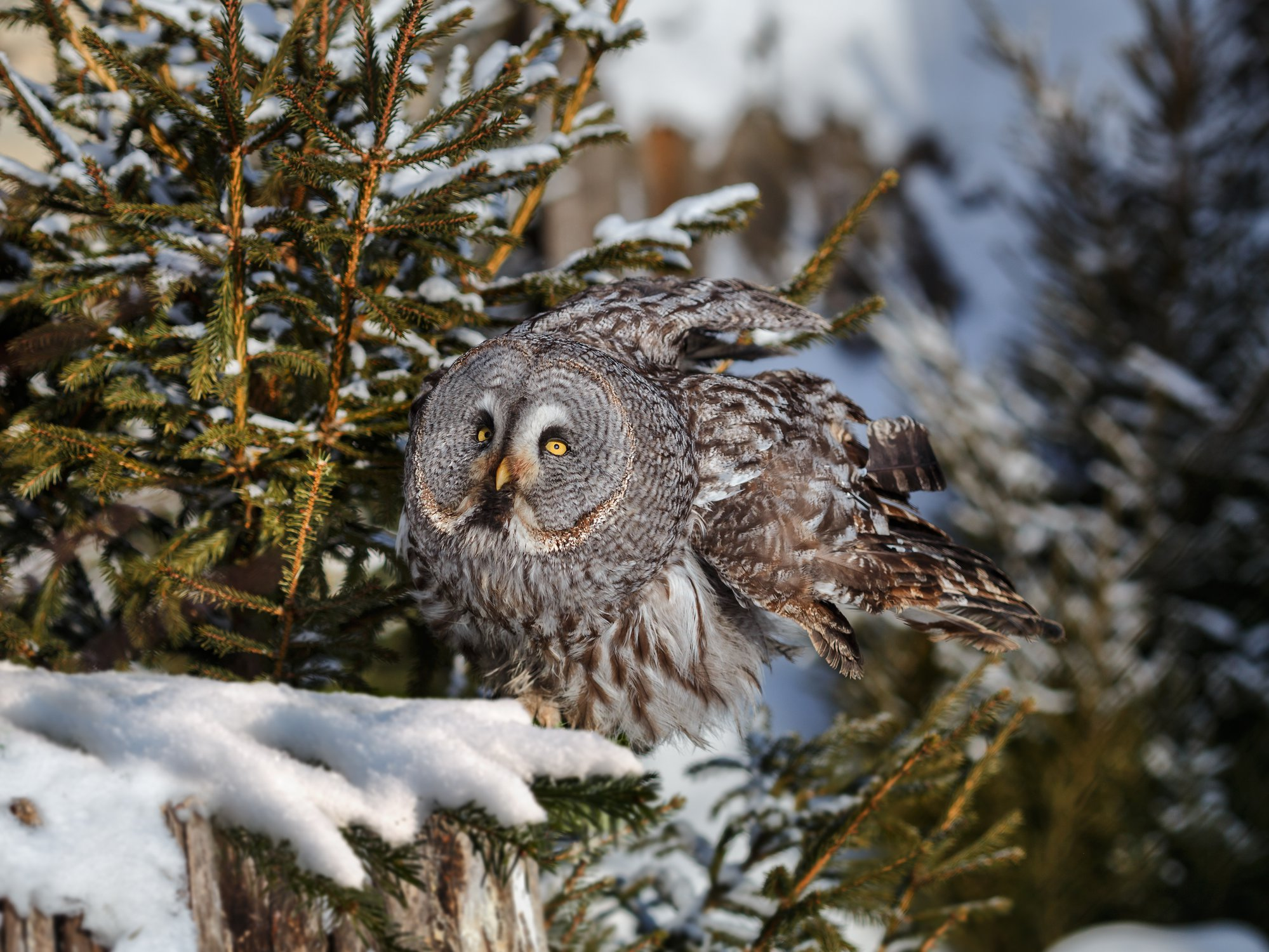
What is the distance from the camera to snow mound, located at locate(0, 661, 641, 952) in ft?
3.17

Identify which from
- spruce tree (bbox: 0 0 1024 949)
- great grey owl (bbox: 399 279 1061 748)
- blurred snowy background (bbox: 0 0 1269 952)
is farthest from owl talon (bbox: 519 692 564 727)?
blurred snowy background (bbox: 0 0 1269 952)

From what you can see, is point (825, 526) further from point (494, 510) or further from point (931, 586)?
point (494, 510)

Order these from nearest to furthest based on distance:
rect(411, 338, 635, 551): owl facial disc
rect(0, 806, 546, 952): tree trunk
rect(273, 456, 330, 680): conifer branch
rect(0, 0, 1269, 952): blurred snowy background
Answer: rect(0, 806, 546, 952): tree trunk → rect(273, 456, 330, 680): conifer branch → rect(411, 338, 635, 551): owl facial disc → rect(0, 0, 1269, 952): blurred snowy background

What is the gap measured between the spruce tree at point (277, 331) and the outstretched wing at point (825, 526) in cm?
19

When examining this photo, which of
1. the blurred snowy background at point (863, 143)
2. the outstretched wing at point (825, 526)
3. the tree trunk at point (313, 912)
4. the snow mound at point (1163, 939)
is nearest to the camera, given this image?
A: the tree trunk at point (313, 912)

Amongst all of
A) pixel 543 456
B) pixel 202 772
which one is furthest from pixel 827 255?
pixel 202 772

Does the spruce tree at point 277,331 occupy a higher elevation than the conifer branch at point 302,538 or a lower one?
higher

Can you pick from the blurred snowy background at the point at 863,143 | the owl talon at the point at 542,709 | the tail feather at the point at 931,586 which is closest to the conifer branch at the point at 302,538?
the owl talon at the point at 542,709

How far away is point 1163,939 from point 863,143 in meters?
6.06

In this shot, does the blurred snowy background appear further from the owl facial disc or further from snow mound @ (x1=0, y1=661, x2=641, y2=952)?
snow mound @ (x1=0, y1=661, x2=641, y2=952)

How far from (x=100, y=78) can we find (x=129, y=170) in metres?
0.24

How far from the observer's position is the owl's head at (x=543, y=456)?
150cm

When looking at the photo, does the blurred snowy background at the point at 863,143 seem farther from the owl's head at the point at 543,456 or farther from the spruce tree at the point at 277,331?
the owl's head at the point at 543,456

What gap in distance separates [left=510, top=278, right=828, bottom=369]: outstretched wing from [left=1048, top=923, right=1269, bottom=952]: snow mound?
4.19 meters
